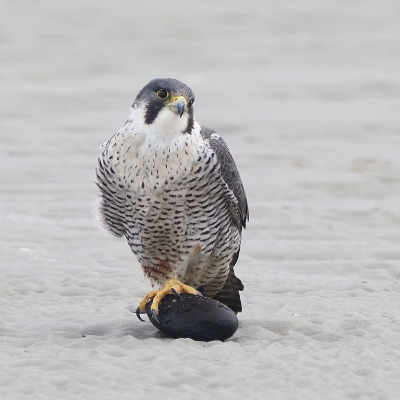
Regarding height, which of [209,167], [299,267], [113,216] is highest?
[209,167]

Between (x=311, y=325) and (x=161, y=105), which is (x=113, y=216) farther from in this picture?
(x=311, y=325)

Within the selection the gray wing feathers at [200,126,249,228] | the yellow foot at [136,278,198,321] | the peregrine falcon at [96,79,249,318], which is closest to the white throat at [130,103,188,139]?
the peregrine falcon at [96,79,249,318]

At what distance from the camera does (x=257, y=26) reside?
1670cm

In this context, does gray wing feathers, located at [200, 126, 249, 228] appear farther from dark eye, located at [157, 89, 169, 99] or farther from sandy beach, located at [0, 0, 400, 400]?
sandy beach, located at [0, 0, 400, 400]

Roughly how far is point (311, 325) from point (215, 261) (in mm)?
666

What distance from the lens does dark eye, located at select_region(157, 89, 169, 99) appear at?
523 cm

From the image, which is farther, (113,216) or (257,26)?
(257,26)

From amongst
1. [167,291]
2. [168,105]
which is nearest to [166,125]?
[168,105]

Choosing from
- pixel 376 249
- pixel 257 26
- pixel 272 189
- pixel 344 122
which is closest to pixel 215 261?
pixel 376 249

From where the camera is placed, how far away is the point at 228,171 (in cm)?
545

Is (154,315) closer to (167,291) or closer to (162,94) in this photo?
(167,291)

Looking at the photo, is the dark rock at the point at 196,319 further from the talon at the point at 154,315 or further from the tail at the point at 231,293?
the tail at the point at 231,293

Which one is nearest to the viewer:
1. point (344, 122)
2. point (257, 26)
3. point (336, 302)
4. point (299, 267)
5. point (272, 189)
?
point (336, 302)

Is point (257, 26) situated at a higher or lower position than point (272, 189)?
higher
